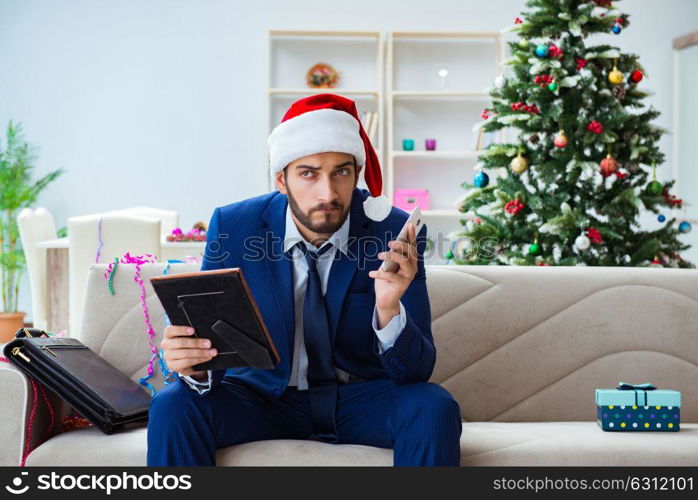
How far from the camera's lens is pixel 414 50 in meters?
5.98

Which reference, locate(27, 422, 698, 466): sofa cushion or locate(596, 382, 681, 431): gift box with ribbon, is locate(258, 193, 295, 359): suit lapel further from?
locate(596, 382, 681, 431): gift box with ribbon

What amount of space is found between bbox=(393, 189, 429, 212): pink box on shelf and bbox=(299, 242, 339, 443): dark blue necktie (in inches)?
162

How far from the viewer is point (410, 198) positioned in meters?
5.82

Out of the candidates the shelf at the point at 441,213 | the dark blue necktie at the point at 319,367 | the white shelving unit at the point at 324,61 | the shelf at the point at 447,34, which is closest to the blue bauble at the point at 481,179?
the dark blue necktie at the point at 319,367

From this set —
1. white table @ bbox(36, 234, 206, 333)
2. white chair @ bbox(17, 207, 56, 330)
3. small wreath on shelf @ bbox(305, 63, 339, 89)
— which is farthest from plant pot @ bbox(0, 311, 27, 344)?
small wreath on shelf @ bbox(305, 63, 339, 89)

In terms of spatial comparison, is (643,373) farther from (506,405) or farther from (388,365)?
(388,365)

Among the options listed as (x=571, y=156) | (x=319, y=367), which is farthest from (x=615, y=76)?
(x=319, y=367)

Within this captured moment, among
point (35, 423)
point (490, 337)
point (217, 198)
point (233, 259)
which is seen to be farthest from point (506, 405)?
point (217, 198)

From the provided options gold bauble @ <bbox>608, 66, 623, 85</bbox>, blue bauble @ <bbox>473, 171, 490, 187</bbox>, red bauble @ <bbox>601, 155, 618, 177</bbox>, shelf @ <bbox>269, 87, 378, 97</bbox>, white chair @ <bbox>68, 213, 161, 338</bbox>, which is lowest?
white chair @ <bbox>68, 213, 161, 338</bbox>

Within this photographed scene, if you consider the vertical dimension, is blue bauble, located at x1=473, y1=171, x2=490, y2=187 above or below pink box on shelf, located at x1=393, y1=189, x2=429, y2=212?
above

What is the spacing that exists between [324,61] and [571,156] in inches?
133

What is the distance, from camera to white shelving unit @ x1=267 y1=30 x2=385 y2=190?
5.93 meters

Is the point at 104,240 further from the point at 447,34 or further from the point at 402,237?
the point at 447,34

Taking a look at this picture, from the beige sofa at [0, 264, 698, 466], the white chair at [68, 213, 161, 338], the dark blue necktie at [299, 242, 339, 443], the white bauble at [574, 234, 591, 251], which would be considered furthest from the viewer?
the white chair at [68, 213, 161, 338]
